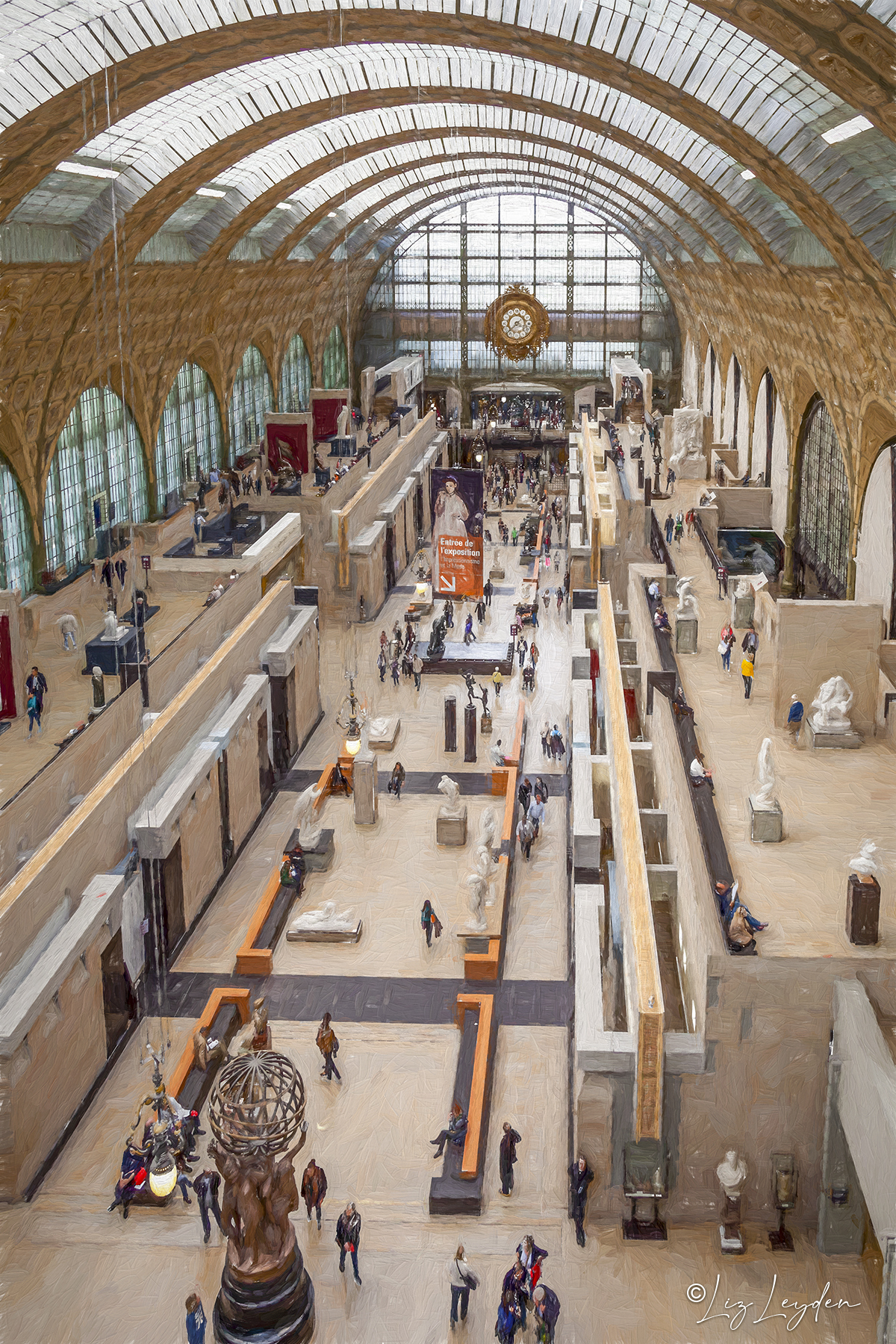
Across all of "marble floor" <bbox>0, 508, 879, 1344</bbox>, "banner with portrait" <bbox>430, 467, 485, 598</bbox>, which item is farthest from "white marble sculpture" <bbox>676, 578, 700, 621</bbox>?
"marble floor" <bbox>0, 508, 879, 1344</bbox>

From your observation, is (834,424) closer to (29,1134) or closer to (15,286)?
(15,286)

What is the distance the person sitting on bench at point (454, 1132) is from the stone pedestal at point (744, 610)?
11.0 m

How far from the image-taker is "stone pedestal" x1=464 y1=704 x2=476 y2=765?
31.3 m

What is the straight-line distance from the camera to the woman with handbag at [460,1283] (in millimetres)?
14633

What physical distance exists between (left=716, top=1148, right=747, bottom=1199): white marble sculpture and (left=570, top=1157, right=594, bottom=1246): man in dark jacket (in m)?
1.51

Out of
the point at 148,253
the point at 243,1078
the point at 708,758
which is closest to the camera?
the point at 243,1078

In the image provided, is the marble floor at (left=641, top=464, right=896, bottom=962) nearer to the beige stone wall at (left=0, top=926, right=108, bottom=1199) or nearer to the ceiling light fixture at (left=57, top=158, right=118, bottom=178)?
the beige stone wall at (left=0, top=926, right=108, bottom=1199)

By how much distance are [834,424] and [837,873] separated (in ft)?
58.4

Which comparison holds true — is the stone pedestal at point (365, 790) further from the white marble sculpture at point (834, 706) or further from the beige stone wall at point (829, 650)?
the white marble sculpture at point (834, 706)

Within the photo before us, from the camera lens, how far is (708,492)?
35031 mm

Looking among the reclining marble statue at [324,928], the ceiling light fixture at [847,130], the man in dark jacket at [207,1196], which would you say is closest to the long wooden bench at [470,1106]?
the man in dark jacket at [207,1196]

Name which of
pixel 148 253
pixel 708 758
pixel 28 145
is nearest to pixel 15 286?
pixel 28 145

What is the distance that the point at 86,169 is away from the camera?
30469 millimetres

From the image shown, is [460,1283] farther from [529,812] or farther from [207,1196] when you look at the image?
[529,812]
